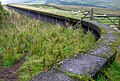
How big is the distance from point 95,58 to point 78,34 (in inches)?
230

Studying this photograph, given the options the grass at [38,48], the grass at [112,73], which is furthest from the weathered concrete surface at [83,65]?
the grass at [38,48]

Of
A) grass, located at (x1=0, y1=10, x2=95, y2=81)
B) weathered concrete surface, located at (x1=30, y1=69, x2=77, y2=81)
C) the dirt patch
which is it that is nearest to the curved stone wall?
weathered concrete surface, located at (x1=30, y1=69, x2=77, y2=81)

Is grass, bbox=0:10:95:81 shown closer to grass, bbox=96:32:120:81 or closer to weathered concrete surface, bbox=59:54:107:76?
grass, bbox=96:32:120:81

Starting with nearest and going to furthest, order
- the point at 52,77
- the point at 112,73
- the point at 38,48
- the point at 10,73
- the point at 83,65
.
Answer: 1. the point at 52,77
2. the point at 83,65
3. the point at 112,73
4. the point at 10,73
5. the point at 38,48

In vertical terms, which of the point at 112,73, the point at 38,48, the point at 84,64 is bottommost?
the point at 38,48

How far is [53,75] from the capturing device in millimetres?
3172

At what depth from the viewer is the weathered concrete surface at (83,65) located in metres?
3.40

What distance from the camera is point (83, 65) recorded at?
364 centimetres

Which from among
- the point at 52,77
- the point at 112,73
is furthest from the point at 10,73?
the point at 52,77

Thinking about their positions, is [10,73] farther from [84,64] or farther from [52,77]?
[52,77]

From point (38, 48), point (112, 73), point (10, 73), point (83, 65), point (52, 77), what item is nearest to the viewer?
point (52, 77)

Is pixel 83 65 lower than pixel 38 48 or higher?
higher

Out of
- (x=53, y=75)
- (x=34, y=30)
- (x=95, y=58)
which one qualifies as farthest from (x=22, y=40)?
(x=53, y=75)

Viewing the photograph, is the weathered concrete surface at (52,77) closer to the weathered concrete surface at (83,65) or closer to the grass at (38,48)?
the weathered concrete surface at (83,65)
